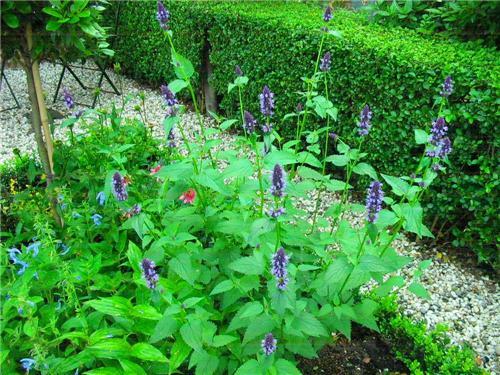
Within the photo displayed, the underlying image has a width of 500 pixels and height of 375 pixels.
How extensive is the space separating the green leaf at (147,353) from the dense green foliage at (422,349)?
1.25 meters

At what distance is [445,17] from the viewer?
4.60 metres

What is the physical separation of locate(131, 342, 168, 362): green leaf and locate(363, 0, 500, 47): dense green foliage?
3714 millimetres

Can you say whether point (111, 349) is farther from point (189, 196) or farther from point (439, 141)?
point (439, 141)

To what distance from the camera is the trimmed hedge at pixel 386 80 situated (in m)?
3.36

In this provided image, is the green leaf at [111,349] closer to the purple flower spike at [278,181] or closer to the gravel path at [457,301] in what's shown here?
the purple flower spike at [278,181]

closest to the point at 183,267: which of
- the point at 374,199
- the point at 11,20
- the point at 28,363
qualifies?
the point at 28,363

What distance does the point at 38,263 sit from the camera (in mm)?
2260

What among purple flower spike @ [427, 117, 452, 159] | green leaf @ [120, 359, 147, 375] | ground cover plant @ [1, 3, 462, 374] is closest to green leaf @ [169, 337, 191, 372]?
ground cover plant @ [1, 3, 462, 374]

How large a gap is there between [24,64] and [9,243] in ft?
3.37

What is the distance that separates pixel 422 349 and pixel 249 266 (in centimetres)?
128

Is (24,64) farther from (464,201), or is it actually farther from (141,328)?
(464,201)

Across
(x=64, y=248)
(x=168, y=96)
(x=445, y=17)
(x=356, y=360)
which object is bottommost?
(x=356, y=360)

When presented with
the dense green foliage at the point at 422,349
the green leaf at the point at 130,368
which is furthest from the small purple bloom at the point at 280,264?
the dense green foliage at the point at 422,349

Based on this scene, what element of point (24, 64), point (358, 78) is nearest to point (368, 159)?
point (358, 78)
